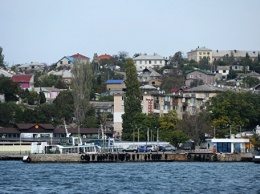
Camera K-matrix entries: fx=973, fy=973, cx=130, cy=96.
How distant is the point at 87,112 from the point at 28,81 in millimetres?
34921

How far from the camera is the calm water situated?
79438mm

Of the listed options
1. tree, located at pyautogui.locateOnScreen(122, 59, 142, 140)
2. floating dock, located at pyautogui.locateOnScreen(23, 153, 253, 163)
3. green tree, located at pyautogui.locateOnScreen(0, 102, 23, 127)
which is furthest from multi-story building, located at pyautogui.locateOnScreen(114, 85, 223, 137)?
floating dock, located at pyautogui.locateOnScreen(23, 153, 253, 163)

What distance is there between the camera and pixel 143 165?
373 feet

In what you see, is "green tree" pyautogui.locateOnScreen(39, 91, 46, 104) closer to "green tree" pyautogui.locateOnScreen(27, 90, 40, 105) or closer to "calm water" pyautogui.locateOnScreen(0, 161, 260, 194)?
"green tree" pyautogui.locateOnScreen(27, 90, 40, 105)

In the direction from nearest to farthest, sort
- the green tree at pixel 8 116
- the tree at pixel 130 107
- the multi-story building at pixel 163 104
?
the tree at pixel 130 107 → the green tree at pixel 8 116 → the multi-story building at pixel 163 104

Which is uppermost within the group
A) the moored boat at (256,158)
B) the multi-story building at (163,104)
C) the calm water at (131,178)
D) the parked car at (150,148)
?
the multi-story building at (163,104)

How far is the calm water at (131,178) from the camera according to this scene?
79438mm

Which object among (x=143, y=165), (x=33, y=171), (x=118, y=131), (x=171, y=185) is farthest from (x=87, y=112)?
(x=171, y=185)

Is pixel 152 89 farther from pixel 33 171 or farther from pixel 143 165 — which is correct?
pixel 33 171

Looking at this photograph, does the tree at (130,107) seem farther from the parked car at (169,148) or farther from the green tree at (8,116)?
the green tree at (8,116)

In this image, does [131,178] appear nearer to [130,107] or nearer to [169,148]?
[169,148]

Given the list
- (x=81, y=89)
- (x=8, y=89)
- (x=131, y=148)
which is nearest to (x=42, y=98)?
(x=8, y=89)

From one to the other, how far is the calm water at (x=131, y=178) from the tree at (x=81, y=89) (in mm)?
39119

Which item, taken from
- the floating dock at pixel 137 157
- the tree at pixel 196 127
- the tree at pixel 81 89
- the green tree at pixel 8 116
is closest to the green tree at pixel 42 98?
the tree at pixel 81 89
